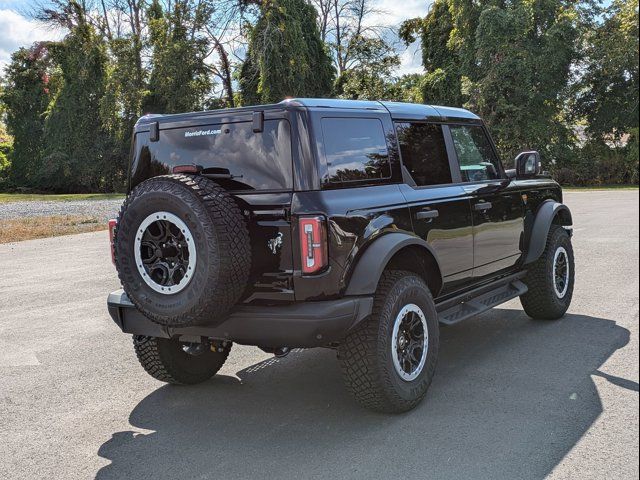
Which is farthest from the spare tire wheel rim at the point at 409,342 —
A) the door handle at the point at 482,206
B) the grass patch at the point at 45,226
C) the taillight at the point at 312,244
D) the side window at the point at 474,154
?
the grass patch at the point at 45,226

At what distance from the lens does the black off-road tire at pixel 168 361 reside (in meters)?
4.57

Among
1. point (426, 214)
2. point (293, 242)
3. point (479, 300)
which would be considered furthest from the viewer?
point (479, 300)

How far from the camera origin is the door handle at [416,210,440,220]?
441cm

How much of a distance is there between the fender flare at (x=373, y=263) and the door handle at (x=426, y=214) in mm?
390

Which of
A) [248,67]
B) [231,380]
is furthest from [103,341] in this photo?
[248,67]

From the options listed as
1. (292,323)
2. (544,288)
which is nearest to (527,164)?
(544,288)

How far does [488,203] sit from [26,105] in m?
44.9

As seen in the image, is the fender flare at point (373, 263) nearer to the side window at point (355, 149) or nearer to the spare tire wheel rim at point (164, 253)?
the side window at point (355, 149)

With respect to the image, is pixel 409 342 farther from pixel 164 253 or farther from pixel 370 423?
pixel 164 253

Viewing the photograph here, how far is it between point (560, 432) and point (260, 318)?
73.0 inches

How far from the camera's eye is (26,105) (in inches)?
1710

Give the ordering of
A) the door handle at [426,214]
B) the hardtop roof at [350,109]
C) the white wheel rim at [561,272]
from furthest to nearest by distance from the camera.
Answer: the white wheel rim at [561,272]
the door handle at [426,214]
the hardtop roof at [350,109]

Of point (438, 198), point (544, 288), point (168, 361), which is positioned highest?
point (438, 198)

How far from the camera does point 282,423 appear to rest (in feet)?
13.0
